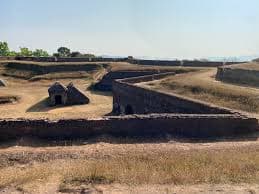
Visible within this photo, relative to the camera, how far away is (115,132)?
1366 centimetres

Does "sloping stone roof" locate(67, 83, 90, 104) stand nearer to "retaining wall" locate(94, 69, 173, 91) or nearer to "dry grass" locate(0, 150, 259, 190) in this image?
"retaining wall" locate(94, 69, 173, 91)

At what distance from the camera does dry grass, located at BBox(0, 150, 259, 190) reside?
30.1 feet

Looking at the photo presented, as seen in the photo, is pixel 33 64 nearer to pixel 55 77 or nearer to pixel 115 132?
pixel 55 77

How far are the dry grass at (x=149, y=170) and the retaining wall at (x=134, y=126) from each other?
8.60ft

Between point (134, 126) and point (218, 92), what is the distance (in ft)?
30.7

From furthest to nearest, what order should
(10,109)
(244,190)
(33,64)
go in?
(33,64) → (10,109) → (244,190)

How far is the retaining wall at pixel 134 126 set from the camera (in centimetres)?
1338

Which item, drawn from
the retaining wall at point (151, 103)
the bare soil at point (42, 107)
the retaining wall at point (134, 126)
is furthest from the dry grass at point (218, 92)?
the bare soil at point (42, 107)

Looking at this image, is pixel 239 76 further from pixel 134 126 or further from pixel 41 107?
pixel 134 126

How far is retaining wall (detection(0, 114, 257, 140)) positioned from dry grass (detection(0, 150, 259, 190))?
2.62 meters

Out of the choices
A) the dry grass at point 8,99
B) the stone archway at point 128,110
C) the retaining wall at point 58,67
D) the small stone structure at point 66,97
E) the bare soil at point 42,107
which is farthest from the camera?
the retaining wall at point 58,67

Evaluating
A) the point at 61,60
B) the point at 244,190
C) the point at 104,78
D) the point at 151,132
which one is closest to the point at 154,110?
the point at 151,132

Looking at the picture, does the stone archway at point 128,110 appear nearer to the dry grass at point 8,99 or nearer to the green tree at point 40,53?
the dry grass at point 8,99

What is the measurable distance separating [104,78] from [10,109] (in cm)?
1356
